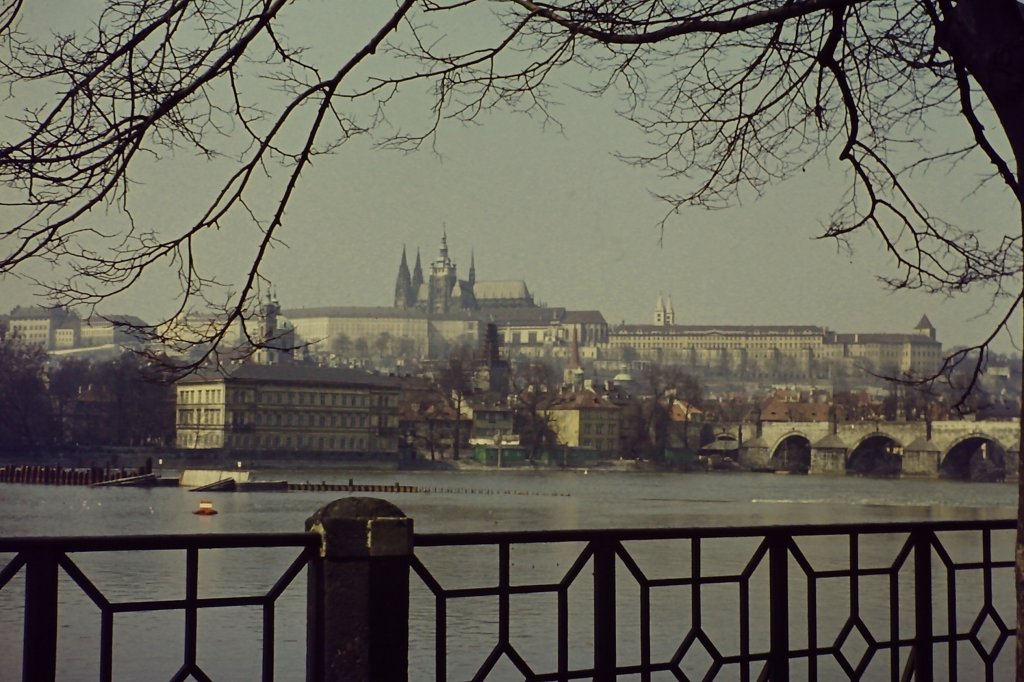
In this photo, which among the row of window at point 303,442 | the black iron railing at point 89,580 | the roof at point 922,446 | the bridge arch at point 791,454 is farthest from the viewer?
the bridge arch at point 791,454

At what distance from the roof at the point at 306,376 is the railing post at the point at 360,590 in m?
107

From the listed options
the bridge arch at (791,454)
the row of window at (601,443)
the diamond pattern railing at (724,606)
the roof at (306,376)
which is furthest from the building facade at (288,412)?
the diamond pattern railing at (724,606)

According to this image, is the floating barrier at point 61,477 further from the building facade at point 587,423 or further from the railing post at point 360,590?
the railing post at point 360,590

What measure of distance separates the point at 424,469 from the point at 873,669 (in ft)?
353

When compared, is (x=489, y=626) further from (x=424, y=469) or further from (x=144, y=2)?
(x=424, y=469)

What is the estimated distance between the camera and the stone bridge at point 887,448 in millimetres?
111188

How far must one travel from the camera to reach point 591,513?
59219 mm

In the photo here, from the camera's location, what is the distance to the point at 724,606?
26.4 m

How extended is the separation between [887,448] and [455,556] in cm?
9265

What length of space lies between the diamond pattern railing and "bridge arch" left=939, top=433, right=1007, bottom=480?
6689 cm

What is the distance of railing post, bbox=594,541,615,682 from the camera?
19.9 feet

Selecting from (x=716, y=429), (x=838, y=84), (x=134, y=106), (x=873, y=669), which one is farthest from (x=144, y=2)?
(x=716, y=429)

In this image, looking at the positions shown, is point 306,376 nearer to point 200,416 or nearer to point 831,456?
point 200,416

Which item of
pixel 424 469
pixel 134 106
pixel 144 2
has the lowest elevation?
pixel 424 469
